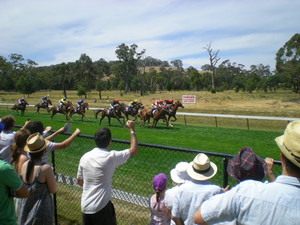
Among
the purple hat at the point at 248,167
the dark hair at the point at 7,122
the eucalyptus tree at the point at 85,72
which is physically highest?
the eucalyptus tree at the point at 85,72

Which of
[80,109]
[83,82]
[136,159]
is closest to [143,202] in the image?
[136,159]

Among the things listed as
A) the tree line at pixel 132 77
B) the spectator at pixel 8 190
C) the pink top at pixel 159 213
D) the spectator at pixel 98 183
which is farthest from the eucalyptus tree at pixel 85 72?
the spectator at pixel 8 190

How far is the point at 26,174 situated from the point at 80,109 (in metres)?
19.5

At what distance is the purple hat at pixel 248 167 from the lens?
222cm

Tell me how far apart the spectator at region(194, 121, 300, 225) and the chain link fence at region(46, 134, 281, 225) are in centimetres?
117

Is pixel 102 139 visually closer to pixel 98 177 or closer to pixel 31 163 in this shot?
pixel 98 177

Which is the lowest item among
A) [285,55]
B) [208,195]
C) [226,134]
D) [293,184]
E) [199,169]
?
[226,134]

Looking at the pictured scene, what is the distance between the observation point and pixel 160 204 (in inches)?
123

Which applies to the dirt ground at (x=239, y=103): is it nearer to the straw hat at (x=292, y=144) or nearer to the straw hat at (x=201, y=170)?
the straw hat at (x=201, y=170)

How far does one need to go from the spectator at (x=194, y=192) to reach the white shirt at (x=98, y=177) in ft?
3.15

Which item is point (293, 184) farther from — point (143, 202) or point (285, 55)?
point (285, 55)

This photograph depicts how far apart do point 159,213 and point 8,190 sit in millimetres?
1545

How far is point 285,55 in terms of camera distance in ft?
167

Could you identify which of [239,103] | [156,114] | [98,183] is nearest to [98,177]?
[98,183]
